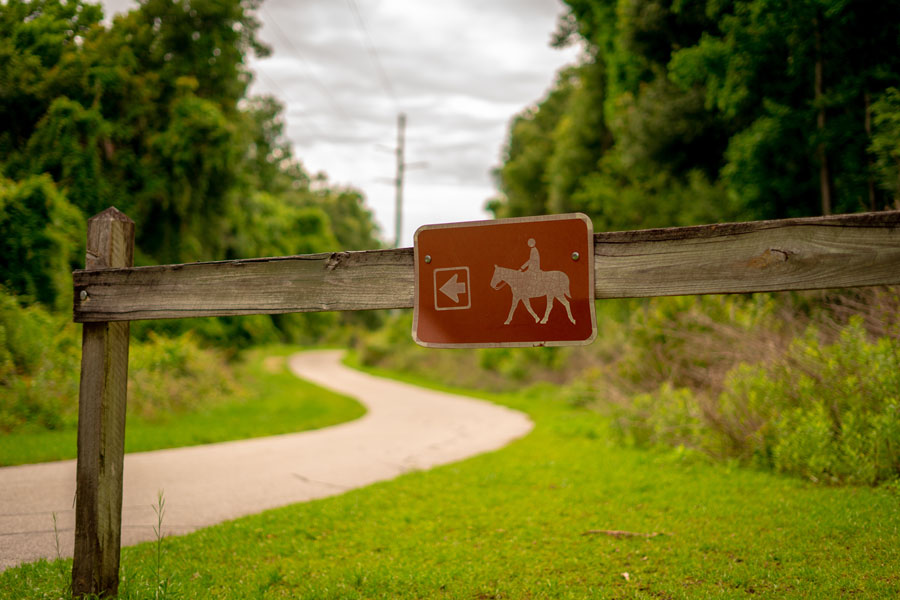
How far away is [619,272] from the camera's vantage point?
2988mm

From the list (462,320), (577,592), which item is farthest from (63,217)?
(577,592)

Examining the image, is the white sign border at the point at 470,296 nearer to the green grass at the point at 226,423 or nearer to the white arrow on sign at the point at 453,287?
the white arrow on sign at the point at 453,287

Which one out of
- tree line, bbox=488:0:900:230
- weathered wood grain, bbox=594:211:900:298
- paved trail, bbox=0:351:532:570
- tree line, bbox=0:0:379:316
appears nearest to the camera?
weathered wood grain, bbox=594:211:900:298

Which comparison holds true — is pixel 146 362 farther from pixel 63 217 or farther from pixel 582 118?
pixel 582 118

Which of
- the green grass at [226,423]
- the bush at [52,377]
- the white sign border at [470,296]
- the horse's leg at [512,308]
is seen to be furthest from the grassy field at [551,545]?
the bush at [52,377]

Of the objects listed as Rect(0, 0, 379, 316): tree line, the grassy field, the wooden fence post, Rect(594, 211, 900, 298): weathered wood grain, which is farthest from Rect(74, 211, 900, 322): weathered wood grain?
Rect(0, 0, 379, 316): tree line

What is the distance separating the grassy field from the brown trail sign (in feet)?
2.35

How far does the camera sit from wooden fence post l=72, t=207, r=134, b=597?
347cm

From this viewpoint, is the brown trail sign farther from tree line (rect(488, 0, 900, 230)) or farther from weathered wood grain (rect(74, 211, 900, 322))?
tree line (rect(488, 0, 900, 230))

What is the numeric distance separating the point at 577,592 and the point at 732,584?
0.97m

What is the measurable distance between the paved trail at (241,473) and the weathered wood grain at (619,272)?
7.51 feet

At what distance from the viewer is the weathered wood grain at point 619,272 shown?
8.73ft

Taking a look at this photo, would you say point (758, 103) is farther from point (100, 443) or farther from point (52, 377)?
point (52, 377)

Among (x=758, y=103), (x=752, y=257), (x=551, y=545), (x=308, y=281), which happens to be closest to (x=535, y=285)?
(x=752, y=257)
